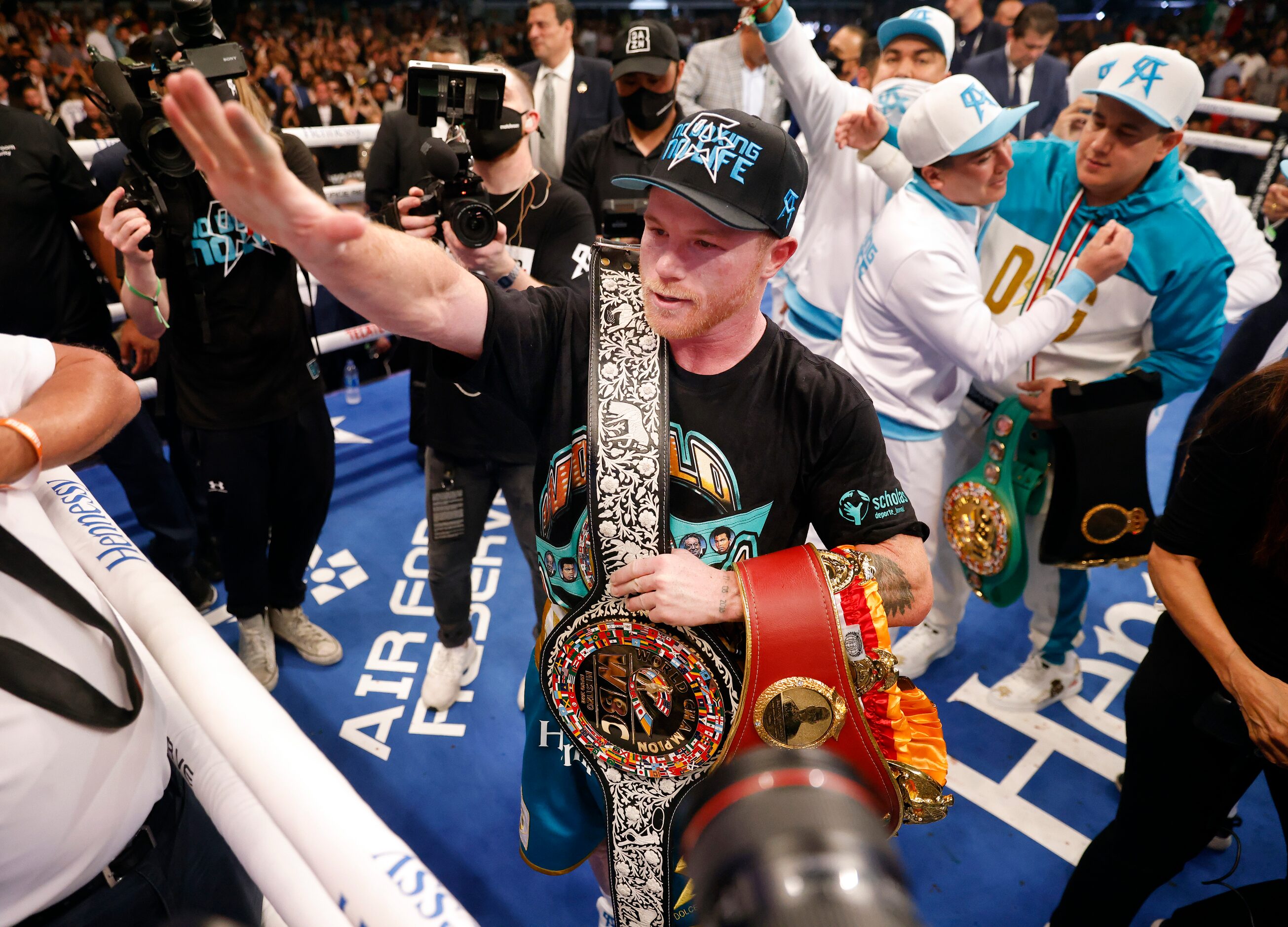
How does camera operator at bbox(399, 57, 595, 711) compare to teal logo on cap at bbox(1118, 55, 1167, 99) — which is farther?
camera operator at bbox(399, 57, 595, 711)

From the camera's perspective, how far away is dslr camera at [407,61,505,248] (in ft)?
5.77

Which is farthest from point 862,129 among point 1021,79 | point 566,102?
point 1021,79

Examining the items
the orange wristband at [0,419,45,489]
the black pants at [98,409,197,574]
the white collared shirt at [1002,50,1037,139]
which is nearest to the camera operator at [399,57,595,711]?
the black pants at [98,409,197,574]

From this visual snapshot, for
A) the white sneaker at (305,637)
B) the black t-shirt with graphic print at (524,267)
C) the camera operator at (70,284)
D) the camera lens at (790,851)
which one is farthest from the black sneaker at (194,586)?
the camera lens at (790,851)

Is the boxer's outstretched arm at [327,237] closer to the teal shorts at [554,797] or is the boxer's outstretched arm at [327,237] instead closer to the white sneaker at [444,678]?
the teal shorts at [554,797]

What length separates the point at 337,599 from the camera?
9.81ft

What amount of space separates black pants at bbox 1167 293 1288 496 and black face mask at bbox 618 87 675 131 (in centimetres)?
263

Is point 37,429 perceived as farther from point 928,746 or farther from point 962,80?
point 962,80

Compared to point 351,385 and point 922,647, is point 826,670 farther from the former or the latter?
point 351,385

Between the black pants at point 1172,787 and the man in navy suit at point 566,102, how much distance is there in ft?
11.9

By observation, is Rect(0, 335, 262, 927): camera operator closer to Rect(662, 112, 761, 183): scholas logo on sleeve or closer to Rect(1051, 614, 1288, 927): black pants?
Rect(662, 112, 761, 183): scholas logo on sleeve

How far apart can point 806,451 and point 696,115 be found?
57 cm

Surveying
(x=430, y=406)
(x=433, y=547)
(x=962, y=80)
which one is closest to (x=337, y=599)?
(x=433, y=547)

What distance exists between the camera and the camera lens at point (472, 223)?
1.75m
